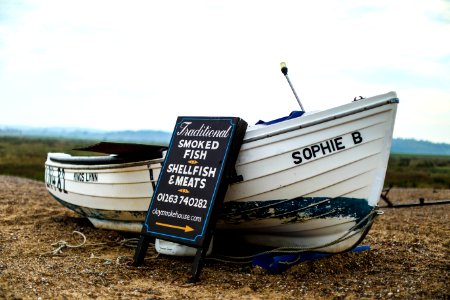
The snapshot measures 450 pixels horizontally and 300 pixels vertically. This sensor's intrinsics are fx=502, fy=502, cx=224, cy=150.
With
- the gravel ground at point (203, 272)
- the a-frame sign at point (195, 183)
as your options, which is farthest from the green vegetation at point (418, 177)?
the a-frame sign at point (195, 183)

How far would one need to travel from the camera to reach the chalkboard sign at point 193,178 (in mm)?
5574

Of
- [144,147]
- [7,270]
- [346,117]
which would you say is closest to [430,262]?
[346,117]

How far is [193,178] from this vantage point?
585 cm

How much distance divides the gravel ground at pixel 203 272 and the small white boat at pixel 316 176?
0.50 m

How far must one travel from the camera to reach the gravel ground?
4.93 m

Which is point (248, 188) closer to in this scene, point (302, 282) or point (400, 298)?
point (302, 282)

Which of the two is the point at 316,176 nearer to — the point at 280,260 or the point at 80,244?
the point at 280,260

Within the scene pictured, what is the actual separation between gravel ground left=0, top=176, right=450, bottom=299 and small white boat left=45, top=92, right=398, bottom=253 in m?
0.50

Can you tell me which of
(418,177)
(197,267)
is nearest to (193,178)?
(197,267)

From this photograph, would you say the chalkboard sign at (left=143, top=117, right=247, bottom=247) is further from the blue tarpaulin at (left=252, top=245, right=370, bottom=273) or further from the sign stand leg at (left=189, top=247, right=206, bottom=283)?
the blue tarpaulin at (left=252, top=245, right=370, bottom=273)

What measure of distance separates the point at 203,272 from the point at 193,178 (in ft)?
3.67

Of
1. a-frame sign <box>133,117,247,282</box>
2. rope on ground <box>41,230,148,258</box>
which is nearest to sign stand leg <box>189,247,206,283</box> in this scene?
a-frame sign <box>133,117,247,282</box>

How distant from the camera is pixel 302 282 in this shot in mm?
5402

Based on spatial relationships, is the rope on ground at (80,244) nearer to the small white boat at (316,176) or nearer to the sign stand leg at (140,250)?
the sign stand leg at (140,250)
